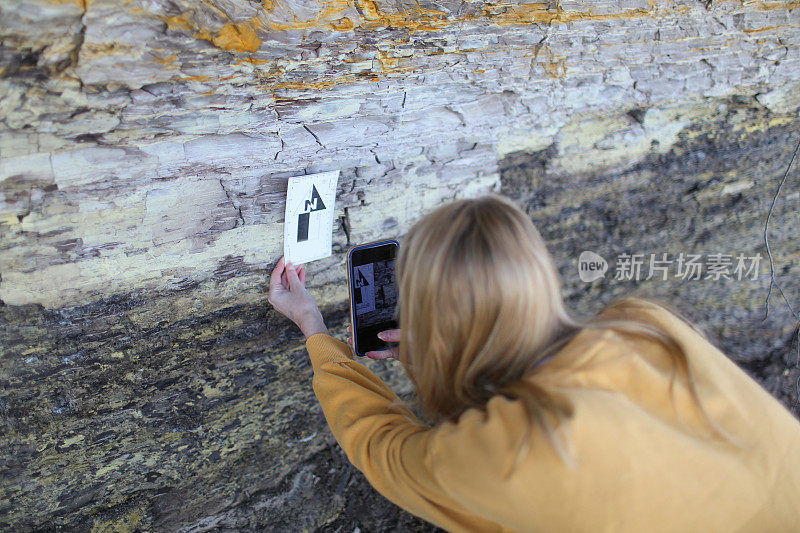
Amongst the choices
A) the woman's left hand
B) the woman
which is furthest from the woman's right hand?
the woman

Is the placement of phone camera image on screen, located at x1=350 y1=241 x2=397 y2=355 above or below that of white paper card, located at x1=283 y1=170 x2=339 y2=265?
below

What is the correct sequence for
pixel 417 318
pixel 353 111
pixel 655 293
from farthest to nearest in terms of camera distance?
pixel 655 293
pixel 353 111
pixel 417 318

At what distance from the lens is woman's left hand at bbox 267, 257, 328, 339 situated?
1.89 m

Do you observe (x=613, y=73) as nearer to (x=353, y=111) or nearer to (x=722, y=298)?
(x=353, y=111)

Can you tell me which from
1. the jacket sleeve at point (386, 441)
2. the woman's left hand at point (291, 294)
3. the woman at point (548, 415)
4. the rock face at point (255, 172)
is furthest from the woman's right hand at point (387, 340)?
the woman at point (548, 415)

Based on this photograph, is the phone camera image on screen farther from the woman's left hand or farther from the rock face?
the rock face

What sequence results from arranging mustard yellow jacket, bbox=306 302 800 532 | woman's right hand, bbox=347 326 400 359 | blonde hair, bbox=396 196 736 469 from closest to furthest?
1. mustard yellow jacket, bbox=306 302 800 532
2. blonde hair, bbox=396 196 736 469
3. woman's right hand, bbox=347 326 400 359

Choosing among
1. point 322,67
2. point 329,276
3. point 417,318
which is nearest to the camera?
point 417,318

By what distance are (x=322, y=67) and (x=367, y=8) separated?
0.73 ft

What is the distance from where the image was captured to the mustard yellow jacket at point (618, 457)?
997mm

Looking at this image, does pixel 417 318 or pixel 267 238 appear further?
pixel 267 238

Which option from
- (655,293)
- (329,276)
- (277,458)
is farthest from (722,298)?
(277,458)

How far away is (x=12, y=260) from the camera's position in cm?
153

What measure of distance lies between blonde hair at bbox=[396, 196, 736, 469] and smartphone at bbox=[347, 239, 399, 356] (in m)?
0.61
